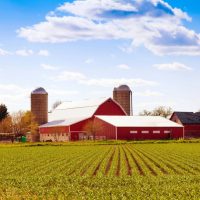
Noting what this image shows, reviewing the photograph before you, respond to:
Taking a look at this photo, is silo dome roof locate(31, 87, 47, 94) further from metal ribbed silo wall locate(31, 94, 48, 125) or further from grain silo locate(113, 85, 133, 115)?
grain silo locate(113, 85, 133, 115)

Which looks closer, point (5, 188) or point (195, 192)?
point (195, 192)

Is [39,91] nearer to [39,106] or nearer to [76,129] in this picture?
[39,106]

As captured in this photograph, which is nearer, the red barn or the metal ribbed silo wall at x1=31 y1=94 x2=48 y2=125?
the red barn

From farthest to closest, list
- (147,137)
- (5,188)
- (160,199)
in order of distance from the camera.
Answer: (147,137) < (5,188) < (160,199)

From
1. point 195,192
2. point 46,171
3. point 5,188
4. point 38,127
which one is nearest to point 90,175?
point 46,171

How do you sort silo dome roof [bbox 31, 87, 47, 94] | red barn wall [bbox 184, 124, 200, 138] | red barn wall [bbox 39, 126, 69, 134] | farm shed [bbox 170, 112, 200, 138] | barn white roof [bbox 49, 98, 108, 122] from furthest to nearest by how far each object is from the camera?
silo dome roof [bbox 31, 87, 47, 94] → farm shed [bbox 170, 112, 200, 138] → red barn wall [bbox 184, 124, 200, 138] → barn white roof [bbox 49, 98, 108, 122] → red barn wall [bbox 39, 126, 69, 134]

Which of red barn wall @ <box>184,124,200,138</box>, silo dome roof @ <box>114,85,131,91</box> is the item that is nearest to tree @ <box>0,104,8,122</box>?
silo dome roof @ <box>114,85,131,91</box>

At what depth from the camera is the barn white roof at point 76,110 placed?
97.3 m

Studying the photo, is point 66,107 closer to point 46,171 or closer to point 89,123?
point 89,123

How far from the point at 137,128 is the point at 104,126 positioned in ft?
19.6

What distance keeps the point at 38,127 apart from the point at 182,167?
76022 millimetres

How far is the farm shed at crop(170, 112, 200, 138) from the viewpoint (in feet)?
342

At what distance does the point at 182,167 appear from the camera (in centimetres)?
3284

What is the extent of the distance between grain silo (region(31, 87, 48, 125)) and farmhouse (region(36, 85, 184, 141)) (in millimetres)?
2565
